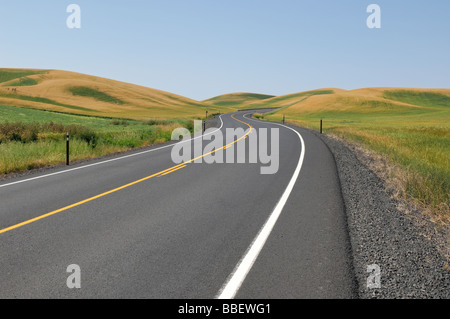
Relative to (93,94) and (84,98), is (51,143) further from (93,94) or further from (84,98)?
(93,94)

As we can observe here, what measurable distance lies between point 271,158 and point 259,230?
9540 millimetres

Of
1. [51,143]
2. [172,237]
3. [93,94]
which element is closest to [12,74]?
[93,94]

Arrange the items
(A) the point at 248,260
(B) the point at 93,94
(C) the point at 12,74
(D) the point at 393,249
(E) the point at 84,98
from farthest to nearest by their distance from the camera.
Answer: (C) the point at 12,74 < (B) the point at 93,94 < (E) the point at 84,98 < (D) the point at 393,249 < (A) the point at 248,260

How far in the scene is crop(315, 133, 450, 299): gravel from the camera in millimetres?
4270

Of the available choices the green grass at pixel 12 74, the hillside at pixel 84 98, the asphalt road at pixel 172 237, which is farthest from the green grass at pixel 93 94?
the asphalt road at pixel 172 237

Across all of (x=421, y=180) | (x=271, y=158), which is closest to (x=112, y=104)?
(x=271, y=158)

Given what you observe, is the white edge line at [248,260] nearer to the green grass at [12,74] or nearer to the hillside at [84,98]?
the hillside at [84,98]

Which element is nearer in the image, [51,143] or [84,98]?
[51,143]

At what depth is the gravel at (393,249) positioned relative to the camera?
4.27m

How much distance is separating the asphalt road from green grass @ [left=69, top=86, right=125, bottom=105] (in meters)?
101

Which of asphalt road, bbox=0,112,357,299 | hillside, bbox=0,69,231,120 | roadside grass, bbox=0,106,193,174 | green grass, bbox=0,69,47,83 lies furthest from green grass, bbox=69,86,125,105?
asphalt road, bbox=0,112,357,299

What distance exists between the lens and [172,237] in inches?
239

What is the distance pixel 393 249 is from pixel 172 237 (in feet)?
10.7

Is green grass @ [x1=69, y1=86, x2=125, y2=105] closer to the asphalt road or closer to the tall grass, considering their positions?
the tall grass
